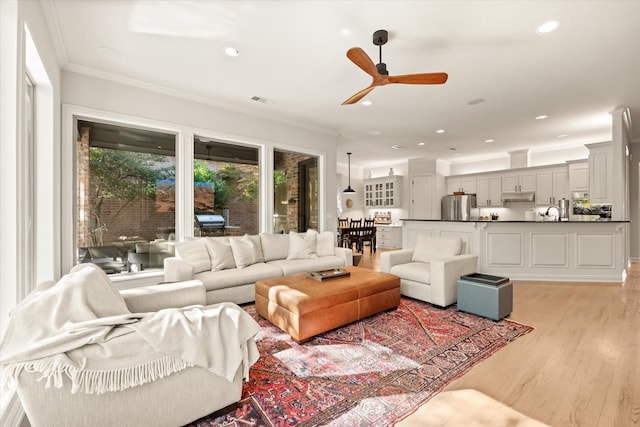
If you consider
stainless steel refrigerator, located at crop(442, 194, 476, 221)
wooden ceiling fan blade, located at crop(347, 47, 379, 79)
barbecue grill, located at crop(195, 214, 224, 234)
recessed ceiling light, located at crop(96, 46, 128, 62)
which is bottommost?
barbecue grill, located at crop(195, 214, 224, 234)

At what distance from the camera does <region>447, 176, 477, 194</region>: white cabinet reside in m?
8.69

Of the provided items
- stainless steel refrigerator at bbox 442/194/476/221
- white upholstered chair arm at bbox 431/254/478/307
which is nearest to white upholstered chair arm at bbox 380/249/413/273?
white upholstered chair arm at bbox 431/254/478/307

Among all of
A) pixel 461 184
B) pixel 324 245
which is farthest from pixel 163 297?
pixel 461 184

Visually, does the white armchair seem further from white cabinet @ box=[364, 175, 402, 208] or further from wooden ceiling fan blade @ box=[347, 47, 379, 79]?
white cabinet @ box=[364, 175, 402, 208]

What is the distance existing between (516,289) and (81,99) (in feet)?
20.6

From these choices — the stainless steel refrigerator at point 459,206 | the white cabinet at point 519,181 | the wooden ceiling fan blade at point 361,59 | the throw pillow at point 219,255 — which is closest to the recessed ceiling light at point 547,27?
the wooden ceiling fan blade at point 361,59

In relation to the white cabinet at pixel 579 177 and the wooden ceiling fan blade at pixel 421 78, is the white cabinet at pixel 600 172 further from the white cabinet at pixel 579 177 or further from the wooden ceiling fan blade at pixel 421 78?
the wooden ceiling fan blade at pixel 421 78

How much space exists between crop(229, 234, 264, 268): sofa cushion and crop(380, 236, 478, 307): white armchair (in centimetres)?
178

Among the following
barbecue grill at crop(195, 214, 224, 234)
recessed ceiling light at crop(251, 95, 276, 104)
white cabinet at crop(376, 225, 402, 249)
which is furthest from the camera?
white cabinet at crop(376, 225, 402, 249)

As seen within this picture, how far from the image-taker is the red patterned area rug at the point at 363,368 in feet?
5.78

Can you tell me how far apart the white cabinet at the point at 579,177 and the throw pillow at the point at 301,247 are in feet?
20.9

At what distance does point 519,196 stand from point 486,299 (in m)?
5.96

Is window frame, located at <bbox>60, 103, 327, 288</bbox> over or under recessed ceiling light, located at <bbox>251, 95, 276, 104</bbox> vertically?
under

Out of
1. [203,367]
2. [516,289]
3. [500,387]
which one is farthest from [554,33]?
[203,367]
